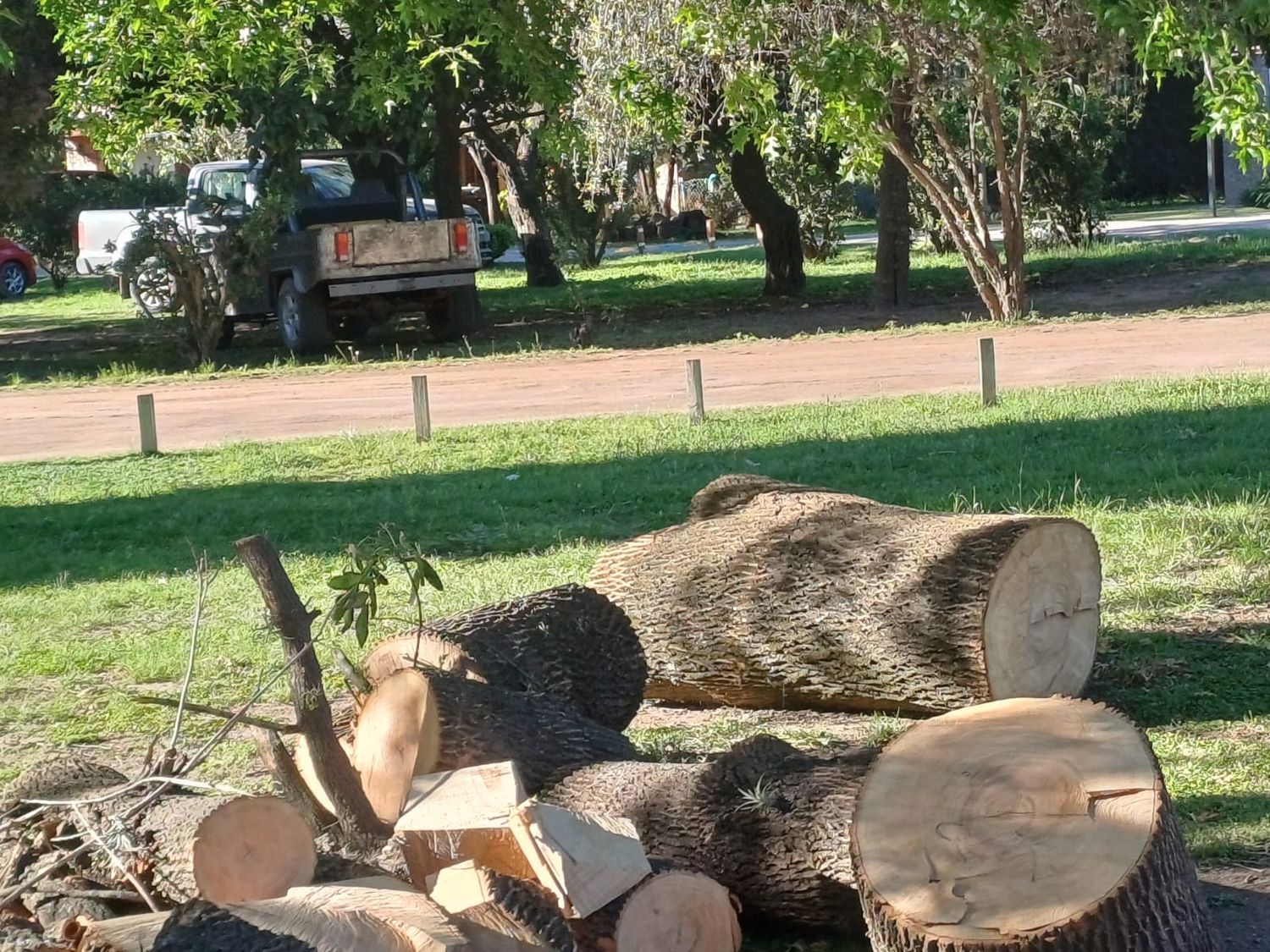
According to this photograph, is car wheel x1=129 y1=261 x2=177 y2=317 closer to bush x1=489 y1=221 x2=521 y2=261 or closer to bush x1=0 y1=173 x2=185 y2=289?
bush x1=489 y1=221 x2=521 y2=261

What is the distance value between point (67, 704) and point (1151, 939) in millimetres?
4566

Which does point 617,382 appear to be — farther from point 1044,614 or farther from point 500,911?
point 500,911

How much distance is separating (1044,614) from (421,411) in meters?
7.98

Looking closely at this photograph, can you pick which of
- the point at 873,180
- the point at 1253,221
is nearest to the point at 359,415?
the point at 873,180

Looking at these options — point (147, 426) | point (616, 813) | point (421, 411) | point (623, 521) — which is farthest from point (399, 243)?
point (616, 813)

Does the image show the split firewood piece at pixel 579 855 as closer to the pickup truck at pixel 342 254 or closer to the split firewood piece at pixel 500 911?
the split firewood piece at pixel 500 911

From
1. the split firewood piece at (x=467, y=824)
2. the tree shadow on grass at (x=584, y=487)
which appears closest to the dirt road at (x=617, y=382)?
the tree shadow on grass at (x=584, y=487)

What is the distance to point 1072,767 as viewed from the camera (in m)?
3.74

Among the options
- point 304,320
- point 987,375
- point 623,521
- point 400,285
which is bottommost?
point 623,521

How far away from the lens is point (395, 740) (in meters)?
4.63

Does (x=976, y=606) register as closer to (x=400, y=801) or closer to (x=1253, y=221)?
(x=400, y=801)

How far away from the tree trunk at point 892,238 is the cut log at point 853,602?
50.1 ft

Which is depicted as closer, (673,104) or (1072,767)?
(1072,767)

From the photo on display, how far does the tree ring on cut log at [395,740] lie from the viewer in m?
4.58
